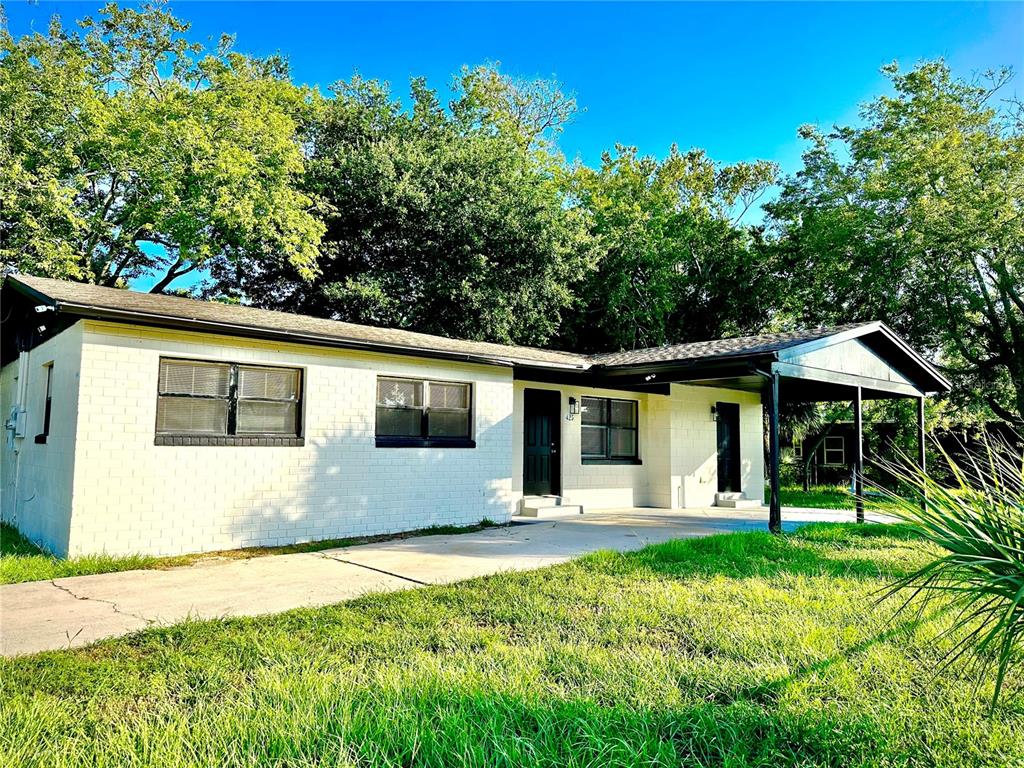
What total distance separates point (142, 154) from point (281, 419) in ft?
39.7

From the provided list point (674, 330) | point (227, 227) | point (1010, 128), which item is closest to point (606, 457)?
point (674, 330)

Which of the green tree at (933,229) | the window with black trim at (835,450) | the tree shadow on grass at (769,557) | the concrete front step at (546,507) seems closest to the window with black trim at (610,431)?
the concrete front step at (546,507)

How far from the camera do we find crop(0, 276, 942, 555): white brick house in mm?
6707

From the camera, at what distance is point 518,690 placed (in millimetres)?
3234

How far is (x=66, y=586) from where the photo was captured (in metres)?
5.55

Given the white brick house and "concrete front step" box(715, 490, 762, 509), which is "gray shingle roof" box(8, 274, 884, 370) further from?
"concrete front step" box(715, 490, 762, 509)

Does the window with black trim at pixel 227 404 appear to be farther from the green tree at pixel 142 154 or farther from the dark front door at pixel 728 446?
the green tree at pixel 142 154

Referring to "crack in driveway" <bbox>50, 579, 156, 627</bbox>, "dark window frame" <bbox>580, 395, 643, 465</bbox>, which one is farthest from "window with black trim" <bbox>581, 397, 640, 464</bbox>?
"crack in driveway" <bbox>50, 579, 156, 627</bbox>

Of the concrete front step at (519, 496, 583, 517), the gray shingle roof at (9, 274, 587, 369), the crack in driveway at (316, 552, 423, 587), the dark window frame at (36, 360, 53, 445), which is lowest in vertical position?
the crack in driveway at (316, 552, 423, 587)

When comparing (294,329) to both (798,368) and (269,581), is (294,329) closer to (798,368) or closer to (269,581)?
(269,581)

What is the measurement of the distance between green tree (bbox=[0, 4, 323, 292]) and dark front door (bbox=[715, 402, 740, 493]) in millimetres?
11472

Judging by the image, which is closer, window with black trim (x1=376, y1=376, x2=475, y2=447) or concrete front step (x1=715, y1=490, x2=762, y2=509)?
window with black trim (x1=376, y1=376, x2=475, y2=447)

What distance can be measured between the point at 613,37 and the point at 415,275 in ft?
27.6

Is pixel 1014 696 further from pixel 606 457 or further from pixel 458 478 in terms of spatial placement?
pixel 606 457
